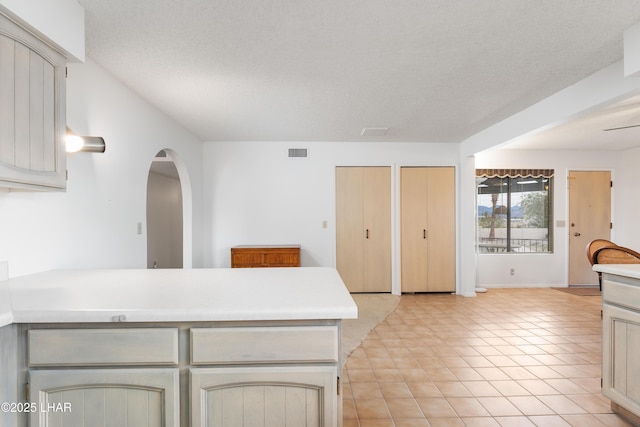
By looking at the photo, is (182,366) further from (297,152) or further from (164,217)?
(164,217)

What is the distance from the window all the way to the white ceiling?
2579mm

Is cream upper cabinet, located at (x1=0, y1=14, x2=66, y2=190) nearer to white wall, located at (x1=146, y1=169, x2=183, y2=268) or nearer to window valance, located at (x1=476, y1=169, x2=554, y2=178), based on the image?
white wall, located at (x1=146, y1=169, x2=183, y2=268)

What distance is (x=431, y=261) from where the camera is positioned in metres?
5.47

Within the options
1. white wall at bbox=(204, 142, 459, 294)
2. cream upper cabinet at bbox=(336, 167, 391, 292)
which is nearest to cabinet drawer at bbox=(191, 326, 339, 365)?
white wall at bbox=(204, 142, 459, 294)

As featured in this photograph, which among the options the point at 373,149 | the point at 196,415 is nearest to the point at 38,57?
the point at 196,415

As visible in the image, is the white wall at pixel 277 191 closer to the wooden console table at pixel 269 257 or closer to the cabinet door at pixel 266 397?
the wooden console table at pixel 269 257

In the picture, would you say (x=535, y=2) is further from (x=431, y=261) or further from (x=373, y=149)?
(x=431, y=261)

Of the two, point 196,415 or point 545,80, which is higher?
point 545,80

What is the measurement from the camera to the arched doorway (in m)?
6.79

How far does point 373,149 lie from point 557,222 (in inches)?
137

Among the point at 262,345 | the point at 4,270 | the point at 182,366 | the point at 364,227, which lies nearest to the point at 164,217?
the point at 364,227

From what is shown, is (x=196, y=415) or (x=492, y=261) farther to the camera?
(x=492, y=261)

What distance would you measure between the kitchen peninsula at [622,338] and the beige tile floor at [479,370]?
0.20 meters

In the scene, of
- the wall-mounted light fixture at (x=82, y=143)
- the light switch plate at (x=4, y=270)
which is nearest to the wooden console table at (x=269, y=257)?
the wall-mounted light fixture at (x=82, y=143)
